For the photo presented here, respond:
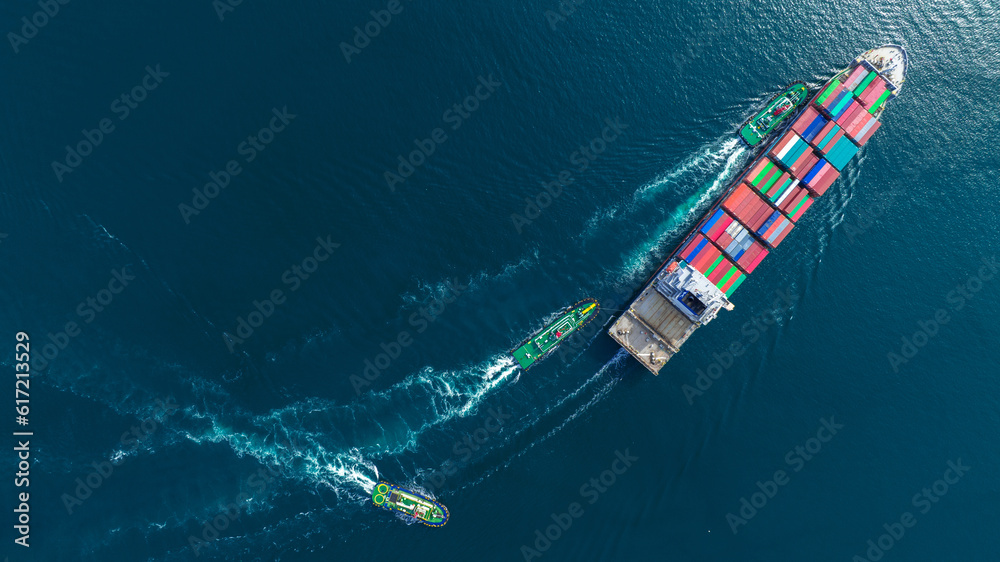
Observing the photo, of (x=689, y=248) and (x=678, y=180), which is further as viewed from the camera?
(x=678, y=180)

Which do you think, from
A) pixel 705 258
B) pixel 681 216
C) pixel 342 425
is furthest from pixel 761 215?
pixel 342 425

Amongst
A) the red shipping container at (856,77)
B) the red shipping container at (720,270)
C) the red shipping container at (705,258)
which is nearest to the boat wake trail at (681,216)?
the red shipping container at (705,258)

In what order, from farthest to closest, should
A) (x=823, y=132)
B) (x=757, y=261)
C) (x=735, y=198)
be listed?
(x=823, y=132)
(x=735, y=198)
(x=757, y=261)

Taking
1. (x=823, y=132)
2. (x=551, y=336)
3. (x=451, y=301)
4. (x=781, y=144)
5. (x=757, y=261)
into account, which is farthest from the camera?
A: (x=823, y=132)

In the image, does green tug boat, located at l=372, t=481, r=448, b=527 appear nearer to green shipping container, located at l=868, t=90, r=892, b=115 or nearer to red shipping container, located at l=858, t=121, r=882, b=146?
red shipping container, located at l=858, t=121, r=882, b=146

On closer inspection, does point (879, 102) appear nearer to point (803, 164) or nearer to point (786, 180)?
point (803, 164)

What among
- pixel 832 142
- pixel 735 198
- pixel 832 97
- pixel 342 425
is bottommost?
pixel 342 425

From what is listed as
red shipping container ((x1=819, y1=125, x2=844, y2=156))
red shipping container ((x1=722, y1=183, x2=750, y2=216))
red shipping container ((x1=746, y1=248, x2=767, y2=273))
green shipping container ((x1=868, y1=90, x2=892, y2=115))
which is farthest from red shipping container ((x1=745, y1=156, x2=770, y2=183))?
green shipping container ((x1=868, y1=90, x2=892, y2=115))

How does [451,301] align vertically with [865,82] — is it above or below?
below
